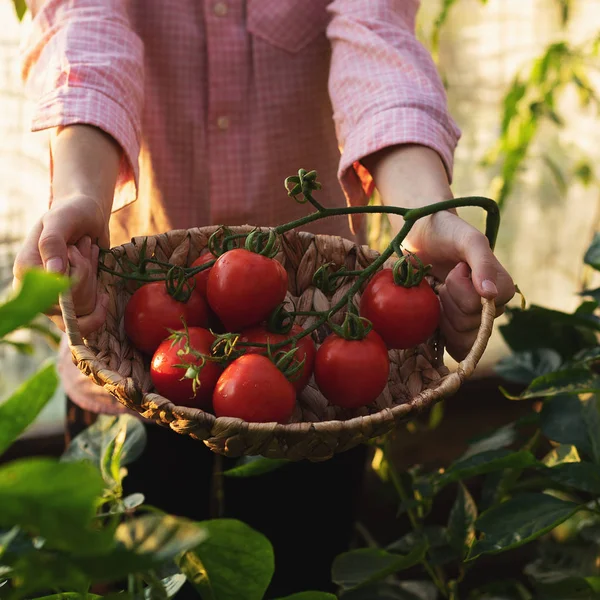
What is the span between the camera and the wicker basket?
0.55m

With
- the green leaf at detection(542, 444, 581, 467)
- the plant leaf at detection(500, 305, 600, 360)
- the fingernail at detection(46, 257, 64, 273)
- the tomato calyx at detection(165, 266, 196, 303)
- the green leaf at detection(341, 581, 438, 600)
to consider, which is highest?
the fingernail at detection(46, 257, 64, 273)

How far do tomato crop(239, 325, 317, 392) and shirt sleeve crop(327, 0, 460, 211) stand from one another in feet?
0.72

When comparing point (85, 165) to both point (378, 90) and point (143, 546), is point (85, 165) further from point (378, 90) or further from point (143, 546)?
point (143, 546)

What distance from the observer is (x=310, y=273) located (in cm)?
80

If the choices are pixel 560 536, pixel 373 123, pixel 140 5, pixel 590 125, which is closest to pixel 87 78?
pixel 140 5

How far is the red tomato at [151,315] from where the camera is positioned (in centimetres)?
70

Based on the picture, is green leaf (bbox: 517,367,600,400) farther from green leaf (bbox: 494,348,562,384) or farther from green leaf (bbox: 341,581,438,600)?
green leaf (bbox: 341,581,438,600)

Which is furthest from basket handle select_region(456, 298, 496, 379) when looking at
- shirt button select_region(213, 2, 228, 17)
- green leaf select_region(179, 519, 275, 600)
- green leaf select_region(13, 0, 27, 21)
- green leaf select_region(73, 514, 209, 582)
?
green leaf select_region(13, 0, 27, 21)

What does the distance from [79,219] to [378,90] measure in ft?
1.21

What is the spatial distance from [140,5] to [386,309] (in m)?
0.49

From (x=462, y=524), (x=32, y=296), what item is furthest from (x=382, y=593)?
(x=32, y=296)

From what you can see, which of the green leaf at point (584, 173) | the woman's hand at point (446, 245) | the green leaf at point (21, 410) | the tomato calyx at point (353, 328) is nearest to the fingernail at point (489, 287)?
the woman's hand at point (446, 245)

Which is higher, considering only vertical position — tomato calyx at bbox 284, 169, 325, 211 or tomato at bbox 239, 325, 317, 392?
tomato calyx at bbox 284, 169, 325, 211

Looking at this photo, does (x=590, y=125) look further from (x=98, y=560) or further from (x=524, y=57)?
(x=98, y=560)
